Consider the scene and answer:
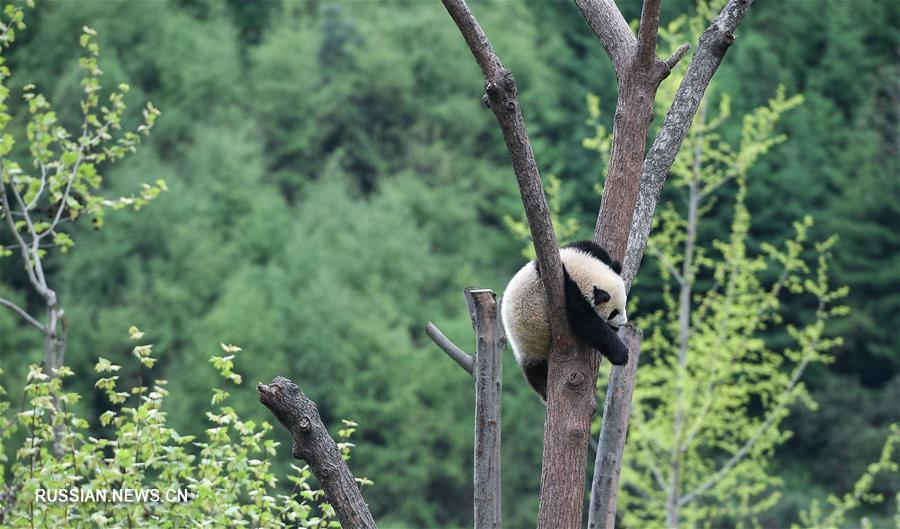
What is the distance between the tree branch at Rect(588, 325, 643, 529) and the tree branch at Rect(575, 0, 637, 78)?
1315mm

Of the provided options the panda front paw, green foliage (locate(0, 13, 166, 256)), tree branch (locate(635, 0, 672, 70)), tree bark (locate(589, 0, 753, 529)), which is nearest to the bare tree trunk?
the panda front paw

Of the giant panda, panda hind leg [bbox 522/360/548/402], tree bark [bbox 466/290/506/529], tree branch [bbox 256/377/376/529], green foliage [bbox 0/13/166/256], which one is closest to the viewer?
tree branch [bbox 256/377/376/529]

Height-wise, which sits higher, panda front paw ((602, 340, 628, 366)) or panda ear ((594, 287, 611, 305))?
panda ear ((594, 287, 611, 305))

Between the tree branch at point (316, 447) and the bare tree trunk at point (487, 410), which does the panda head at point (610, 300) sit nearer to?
the bare tree trunk at point (487, 410)

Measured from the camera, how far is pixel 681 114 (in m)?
5.28

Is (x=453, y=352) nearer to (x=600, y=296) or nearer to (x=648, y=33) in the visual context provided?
(x=600, y=296)

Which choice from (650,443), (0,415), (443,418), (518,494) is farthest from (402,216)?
(0,415)

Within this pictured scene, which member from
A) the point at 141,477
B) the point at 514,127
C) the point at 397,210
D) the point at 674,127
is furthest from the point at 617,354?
the point at 397,210

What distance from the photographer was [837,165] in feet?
106

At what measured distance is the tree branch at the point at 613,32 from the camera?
5172 mm

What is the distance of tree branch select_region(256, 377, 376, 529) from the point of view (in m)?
4.34

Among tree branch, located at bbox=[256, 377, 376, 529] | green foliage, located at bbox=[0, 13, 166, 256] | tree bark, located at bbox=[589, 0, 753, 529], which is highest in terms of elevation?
green foliage, located at bbox=[0, 13, 166, 256]

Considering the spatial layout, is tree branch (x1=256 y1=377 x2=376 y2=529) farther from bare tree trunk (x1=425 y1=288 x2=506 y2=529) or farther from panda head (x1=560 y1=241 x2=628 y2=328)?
panda head (x1=560 y1=241 x2=628 y2=328)

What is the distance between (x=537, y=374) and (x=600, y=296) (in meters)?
0.61
